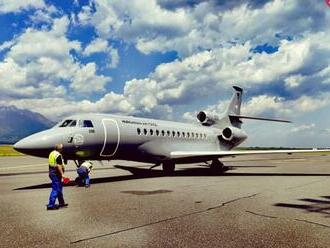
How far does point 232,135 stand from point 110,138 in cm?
1301

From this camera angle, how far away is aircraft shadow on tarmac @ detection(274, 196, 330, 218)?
8.91 metres

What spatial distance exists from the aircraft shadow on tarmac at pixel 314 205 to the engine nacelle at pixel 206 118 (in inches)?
712

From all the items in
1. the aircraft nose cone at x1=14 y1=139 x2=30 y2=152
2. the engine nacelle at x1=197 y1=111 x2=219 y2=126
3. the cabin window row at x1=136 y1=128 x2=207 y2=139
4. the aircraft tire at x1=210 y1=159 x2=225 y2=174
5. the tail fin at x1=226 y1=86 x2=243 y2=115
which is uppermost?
the tail fin at x1=226 y1=86 x2=243 y2=115

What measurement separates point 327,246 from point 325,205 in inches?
172

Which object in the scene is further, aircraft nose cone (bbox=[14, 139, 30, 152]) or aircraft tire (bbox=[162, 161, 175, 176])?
aircraft tire (bbox=[162, 161, 175, 176])

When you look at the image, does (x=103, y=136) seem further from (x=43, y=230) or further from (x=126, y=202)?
(x=43, y=230)

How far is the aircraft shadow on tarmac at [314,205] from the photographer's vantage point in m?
8.91

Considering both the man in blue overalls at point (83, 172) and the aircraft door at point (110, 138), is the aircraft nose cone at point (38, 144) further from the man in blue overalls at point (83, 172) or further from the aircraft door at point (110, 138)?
the aircraft door at point (110, 138)

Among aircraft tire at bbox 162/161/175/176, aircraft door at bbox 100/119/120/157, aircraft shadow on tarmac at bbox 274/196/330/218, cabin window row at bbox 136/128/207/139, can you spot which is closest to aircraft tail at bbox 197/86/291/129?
cabin window row at bbox 136/128/207/139

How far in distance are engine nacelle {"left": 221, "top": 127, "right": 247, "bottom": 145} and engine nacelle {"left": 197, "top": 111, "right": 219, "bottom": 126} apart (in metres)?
1.22

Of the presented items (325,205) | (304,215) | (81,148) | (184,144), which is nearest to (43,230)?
(304,215)

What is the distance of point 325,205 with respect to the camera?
9695mm

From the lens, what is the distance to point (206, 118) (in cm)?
2883

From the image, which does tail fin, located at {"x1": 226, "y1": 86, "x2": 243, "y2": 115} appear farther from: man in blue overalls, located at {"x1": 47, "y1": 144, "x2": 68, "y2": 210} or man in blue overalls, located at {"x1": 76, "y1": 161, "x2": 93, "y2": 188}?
man in blue overalls, located at {"x1": 47, "y1": 144, "x2": 68, "y2": 210}
